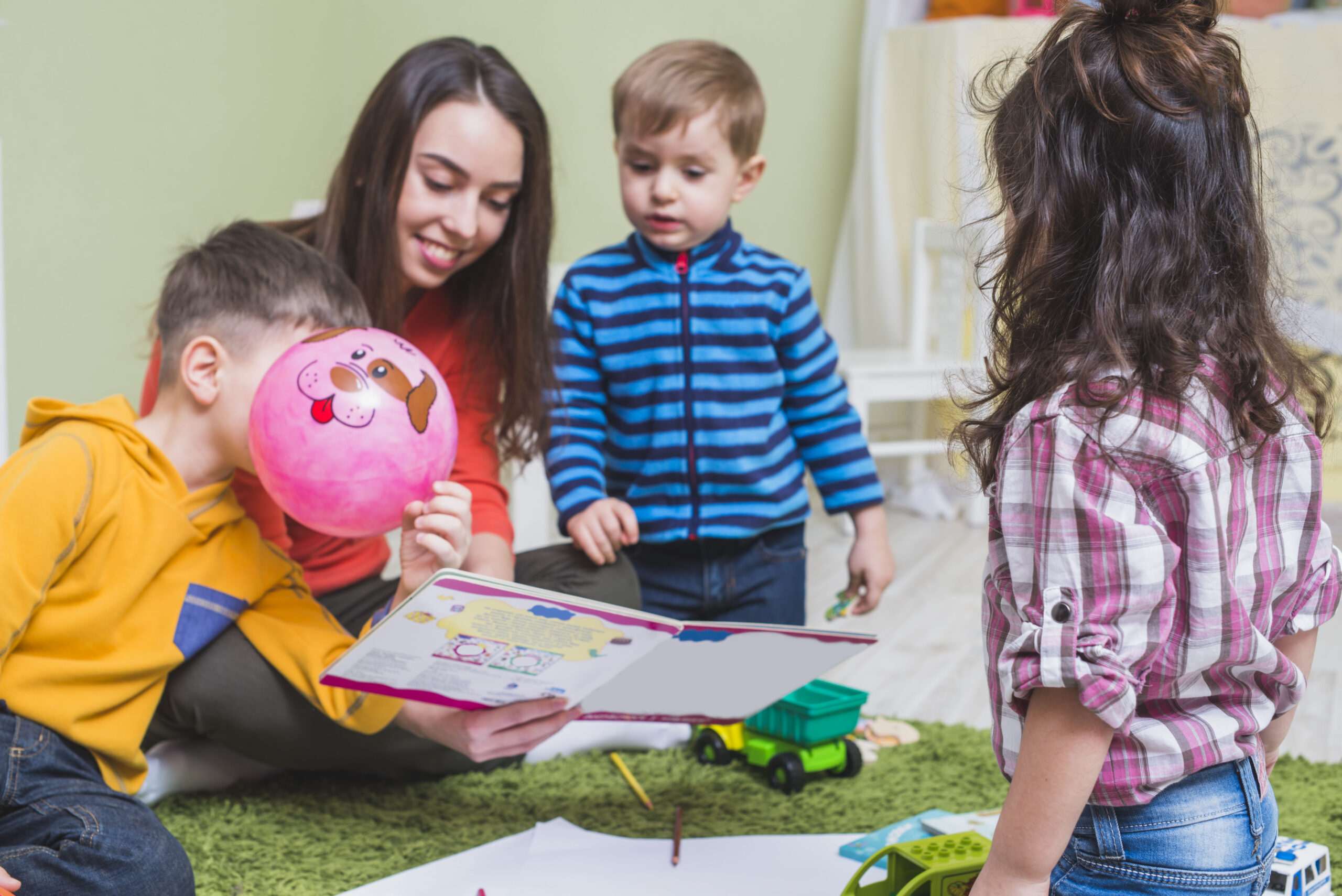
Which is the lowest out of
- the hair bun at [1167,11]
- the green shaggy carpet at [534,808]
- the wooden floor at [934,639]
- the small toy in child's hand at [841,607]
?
the wooden floor at [934,639]

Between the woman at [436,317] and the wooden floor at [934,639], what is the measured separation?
457mm

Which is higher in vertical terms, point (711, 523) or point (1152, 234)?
point (1152, 234)

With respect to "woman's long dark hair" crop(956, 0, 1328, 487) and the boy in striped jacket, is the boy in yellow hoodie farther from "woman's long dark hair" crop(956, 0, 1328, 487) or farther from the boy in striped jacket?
"woman's long dark hair" crop(956, 0, 1328, 487)

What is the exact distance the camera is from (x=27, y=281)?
1.95m

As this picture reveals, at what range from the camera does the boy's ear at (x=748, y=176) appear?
1379 millimetres

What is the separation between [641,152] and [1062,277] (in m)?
0.71

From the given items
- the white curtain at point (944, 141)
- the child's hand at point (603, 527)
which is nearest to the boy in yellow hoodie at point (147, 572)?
the child's hand at point (603, 527)

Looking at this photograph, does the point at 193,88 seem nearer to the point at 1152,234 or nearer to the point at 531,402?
the point at 531,402

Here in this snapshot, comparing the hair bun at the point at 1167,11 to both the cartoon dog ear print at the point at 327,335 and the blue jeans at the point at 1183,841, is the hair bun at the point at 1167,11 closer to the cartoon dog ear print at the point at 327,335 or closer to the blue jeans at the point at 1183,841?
the blue jeans at the point at 1183,841

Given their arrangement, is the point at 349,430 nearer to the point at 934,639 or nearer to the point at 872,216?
the point at 934,639

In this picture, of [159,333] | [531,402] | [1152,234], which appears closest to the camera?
[1152,234]

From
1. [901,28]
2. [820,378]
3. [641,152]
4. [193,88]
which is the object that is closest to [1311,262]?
[901,28]

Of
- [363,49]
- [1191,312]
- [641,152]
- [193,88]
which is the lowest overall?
[1191,312]

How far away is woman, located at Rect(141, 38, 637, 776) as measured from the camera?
1.12 metres
